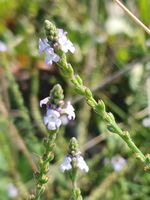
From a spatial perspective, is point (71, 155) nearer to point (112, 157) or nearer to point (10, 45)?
point (112, 157)

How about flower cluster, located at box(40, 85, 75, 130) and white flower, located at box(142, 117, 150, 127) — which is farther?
white flower, located at box(142, 117, 150, 127)

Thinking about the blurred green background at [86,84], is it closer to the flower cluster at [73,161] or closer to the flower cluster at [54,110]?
the flower cluster at [73,161]

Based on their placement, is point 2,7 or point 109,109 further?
point 2,7

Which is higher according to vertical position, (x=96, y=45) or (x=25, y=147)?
(x=96, y=45)

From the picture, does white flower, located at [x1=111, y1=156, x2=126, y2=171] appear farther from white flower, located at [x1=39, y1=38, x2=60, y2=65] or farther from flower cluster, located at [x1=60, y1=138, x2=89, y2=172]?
white flower, located at [x1=39, y1=38, x2=60, y2=65]

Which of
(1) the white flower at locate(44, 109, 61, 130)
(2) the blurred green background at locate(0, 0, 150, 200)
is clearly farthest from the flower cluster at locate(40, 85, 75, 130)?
(2) the blurred green background at locate(0, 0, 150, 200)

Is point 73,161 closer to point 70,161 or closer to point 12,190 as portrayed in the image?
point 70,161

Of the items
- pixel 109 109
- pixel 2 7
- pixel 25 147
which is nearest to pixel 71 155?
pixel 25 147
